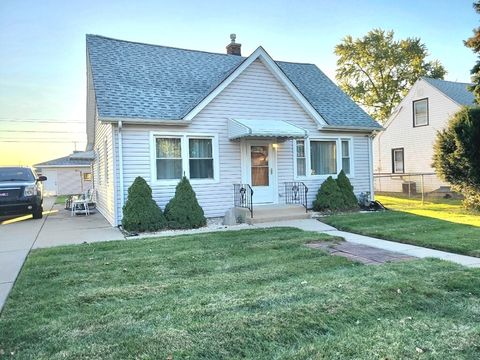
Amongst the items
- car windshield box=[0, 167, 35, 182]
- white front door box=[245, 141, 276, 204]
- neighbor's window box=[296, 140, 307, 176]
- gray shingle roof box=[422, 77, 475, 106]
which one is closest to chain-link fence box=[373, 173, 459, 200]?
gray shingle roof box=[422, 77, 475, 106]

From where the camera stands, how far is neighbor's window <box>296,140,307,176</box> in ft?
42.8

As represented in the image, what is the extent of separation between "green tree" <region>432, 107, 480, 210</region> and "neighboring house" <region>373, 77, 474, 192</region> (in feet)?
19.4

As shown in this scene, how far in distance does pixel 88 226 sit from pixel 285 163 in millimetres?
6480

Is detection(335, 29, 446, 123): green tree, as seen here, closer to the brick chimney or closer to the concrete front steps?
the brick chimney

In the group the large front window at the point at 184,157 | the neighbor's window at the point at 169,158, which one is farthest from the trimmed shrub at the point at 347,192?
the neighbor's window at the point at 169,158

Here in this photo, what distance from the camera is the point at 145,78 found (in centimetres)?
1223

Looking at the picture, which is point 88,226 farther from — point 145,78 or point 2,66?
point 2,66

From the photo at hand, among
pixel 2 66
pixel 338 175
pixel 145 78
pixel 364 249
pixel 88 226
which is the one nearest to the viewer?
pixel 364 249

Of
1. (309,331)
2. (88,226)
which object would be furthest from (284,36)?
(309,331)

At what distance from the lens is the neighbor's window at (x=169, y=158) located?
11023 mm

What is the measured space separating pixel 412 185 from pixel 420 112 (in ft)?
13.4

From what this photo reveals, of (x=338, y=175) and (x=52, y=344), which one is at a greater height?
(x=338, y=175)

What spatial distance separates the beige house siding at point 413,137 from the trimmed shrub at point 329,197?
31.0ft

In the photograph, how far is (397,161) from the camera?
22.7m
